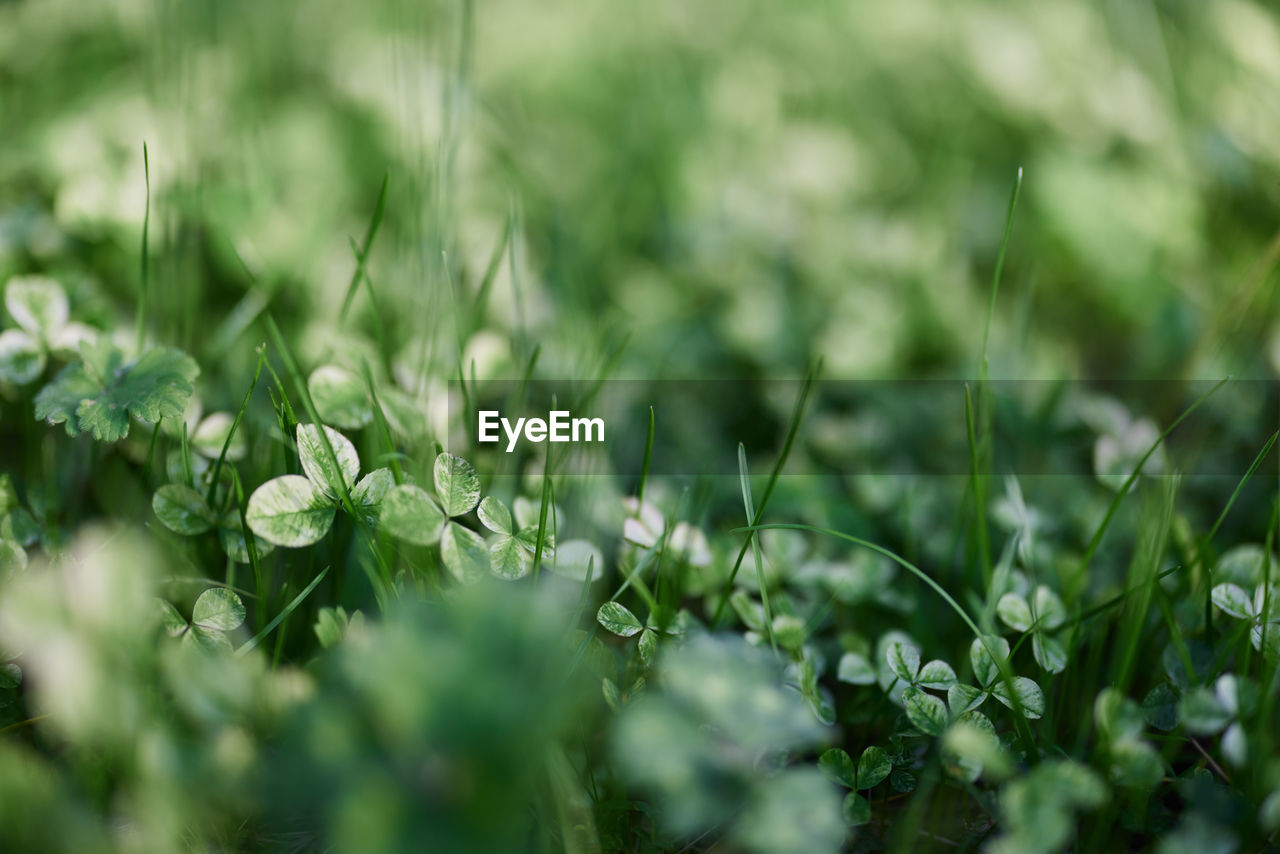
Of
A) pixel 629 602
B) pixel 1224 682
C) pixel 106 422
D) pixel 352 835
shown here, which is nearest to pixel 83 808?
pixel 352 835

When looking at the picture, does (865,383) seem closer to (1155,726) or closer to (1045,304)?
(1045,304)

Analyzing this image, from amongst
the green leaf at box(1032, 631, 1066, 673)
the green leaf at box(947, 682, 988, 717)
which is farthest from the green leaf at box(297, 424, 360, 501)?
the green leaf at box(1032, 631, 1066, 673)

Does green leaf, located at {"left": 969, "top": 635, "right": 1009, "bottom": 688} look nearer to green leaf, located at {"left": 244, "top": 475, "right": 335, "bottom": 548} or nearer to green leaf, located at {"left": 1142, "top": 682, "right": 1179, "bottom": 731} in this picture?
green leaf, located at {"left": 1142, "top": 682, "right": 1179, "bottom": 731}

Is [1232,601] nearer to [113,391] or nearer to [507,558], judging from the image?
[507,558]

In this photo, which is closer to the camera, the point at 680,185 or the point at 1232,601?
the point at 1232,601

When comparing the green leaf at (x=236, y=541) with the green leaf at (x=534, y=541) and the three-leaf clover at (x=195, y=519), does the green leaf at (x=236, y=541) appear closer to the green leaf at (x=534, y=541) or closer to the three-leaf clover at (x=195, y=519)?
the three-leaf clover at (x=195, y=519)

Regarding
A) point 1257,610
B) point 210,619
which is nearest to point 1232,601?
point 1257,610
